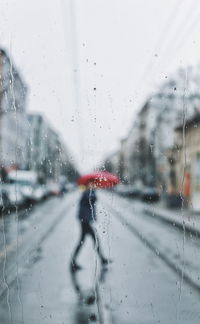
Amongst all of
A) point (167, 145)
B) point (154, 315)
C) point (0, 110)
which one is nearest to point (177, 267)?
point (154, 315)

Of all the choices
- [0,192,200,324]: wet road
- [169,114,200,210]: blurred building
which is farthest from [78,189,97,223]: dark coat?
[169,114,200,210]: blurred building

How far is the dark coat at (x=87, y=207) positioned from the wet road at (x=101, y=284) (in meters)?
0.40

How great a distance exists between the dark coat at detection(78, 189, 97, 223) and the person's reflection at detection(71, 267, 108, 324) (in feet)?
4.16

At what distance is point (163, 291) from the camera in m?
6.76

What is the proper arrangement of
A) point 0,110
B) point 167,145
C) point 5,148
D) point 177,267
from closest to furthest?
point 177,267 → point 0,110 → point 167,145 → point 5,148

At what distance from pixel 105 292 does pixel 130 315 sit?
4.22ft

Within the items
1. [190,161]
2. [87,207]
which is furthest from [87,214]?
[190,161]

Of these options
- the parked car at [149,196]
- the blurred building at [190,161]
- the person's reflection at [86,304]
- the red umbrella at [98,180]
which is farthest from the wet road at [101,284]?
the parked car at [149,196]

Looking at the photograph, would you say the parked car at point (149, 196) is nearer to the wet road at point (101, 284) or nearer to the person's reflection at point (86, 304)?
the wet road at point (101, 284)

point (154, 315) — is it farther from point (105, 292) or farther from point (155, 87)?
point (155, 87)

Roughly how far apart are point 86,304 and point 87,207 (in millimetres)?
3078

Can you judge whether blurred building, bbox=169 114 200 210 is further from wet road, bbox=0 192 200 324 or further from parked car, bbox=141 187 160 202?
wet road, bbox=0 192 200 324

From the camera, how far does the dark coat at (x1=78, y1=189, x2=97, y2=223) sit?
8689 millimetres

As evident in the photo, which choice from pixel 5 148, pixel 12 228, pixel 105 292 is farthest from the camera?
pixel 5 148
